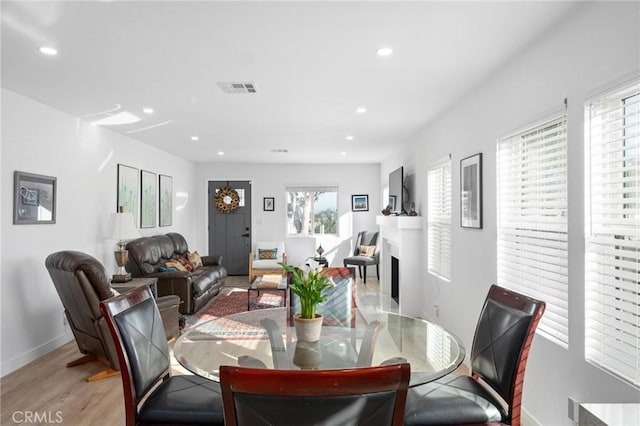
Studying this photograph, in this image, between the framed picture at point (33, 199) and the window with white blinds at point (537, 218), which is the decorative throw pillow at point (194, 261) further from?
the window with white blinds at point (537, 218)

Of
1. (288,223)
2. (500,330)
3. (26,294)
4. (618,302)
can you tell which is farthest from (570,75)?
(288,223)

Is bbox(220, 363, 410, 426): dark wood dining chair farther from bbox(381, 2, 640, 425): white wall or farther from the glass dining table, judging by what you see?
bbox(381, 2, 640, 425): white wall

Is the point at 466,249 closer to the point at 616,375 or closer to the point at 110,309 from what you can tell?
the point at 616,375

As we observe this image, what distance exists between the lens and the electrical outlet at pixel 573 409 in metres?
2.16

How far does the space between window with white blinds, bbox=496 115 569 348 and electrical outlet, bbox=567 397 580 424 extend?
0.29m

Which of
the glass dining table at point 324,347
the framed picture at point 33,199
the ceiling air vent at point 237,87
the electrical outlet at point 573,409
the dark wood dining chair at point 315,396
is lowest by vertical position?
the electrical outlet at point 573,409

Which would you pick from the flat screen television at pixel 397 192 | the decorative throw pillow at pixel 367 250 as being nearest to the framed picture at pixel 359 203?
the decorative throw pillow at pixel 367 250

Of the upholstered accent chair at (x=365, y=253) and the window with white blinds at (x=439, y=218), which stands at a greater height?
the window with white blinds at (x=439, y=218)

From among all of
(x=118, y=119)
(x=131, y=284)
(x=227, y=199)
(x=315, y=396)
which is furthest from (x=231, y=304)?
(x=315, y=396)

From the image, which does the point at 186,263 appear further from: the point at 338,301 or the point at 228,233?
the point at 338,301

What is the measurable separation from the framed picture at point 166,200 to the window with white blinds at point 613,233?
633 centimetres

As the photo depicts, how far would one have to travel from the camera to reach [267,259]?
825cm

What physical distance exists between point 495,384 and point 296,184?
747 cm

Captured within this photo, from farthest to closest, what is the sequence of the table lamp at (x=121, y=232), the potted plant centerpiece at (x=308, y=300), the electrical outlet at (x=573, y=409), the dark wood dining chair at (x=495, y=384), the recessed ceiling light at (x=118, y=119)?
1. the table lamp at (x=121, y=232)
2. the recessed ceiling light at (x=118, y=119)
3. the electrical outlet at (x=573, y=409)
4. the potted plant centerpiece at (x=308, y=300)
5. the dark wood dining chair at (x=495, y=384)
